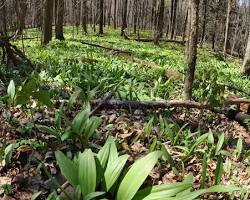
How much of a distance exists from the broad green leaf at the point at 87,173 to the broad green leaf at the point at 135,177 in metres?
0.25

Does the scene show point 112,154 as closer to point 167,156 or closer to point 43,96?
point 167,156

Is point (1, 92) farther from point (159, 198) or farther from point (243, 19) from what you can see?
point (243, 19)

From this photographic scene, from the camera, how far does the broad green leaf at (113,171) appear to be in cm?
333

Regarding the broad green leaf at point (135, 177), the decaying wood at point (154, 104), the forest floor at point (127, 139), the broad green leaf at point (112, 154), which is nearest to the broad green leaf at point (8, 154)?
the forest floor at point (127, 139)

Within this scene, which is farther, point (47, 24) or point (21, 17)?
point (47, 24)

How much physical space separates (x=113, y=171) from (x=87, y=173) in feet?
0.86

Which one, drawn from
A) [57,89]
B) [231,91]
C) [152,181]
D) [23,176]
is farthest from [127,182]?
[231,91]

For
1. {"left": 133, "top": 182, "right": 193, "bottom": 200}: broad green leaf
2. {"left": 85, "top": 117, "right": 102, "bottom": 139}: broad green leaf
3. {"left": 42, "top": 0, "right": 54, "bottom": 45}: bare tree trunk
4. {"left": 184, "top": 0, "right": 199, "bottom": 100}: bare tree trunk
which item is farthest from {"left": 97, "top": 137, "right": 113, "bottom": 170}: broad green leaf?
{"left": 42, "top": 0, "right": 54, "bottom": 45}: bare tree trunk

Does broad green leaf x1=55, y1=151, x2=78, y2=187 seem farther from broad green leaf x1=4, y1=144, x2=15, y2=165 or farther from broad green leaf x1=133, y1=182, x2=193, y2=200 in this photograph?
broad green leaf x1=4, y1=144, x2=15, y2=165

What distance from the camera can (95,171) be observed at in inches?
128

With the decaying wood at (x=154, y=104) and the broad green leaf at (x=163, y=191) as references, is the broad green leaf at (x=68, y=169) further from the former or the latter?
the decaying wood at (x=154, y=104)

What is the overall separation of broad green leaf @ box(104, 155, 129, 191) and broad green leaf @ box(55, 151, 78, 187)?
0.93ft

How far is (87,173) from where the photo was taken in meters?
3.26

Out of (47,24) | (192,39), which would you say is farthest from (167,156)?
(47,24)
